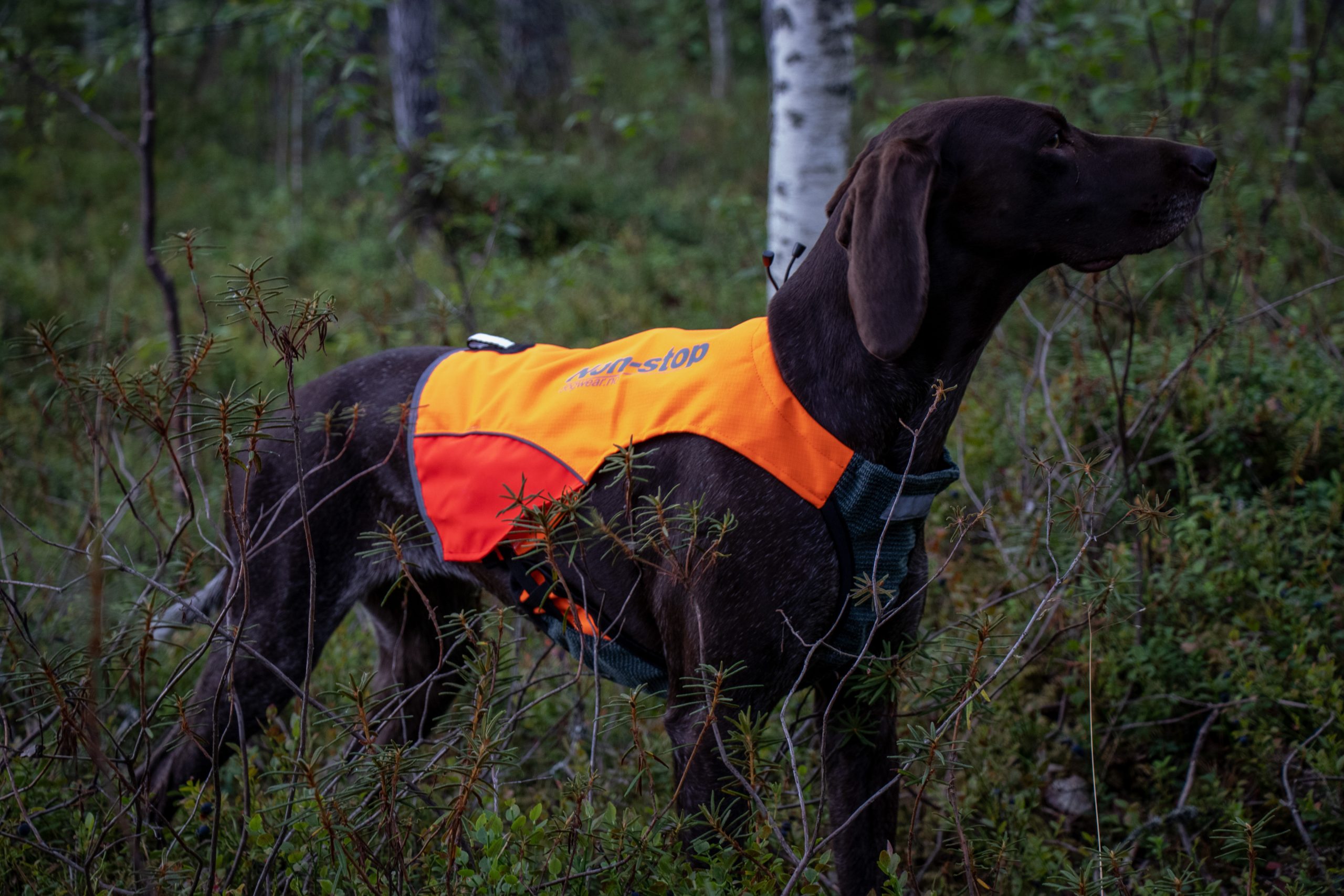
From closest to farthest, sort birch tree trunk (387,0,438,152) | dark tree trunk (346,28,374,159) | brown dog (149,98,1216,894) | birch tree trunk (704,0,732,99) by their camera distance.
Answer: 1. brown dog (149,98,1216,894)
2. dark tree trunk (346,28,374,159)
3. birch tree trunk (387,0,438,152)
4. birch tree trunk (704,0,732,99)

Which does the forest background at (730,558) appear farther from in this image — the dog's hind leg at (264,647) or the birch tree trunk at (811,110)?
the birch tree trunk at (811,110)

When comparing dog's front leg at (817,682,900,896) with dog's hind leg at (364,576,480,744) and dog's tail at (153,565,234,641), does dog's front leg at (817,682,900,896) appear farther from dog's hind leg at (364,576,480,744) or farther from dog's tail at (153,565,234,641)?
Result: dog's tail at (153,565,234,641)

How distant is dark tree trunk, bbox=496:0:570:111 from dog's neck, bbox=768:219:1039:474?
38.0ft

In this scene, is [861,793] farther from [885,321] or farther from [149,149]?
[149,149]

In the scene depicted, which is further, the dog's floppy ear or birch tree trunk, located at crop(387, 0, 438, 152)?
birch tree trunk, located at crop(387, 0, 438, 152)

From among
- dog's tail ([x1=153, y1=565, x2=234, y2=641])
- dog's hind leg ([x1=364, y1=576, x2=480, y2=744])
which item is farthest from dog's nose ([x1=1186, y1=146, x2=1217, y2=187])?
dog's tail ([x1=153, y1=565, x2=234, y2=641])

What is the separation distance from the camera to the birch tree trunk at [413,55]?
9.95 meters

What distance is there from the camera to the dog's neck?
2.18 metres

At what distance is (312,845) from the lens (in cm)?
204

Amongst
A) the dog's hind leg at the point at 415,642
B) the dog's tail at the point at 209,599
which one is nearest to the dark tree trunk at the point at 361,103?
the dog's tail at the point at 209,599

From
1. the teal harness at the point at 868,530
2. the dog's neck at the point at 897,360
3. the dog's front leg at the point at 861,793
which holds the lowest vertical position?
the dog's front leg at the point at 861,793

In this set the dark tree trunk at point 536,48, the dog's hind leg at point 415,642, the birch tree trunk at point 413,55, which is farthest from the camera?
the dark tree trunk at point 536,48

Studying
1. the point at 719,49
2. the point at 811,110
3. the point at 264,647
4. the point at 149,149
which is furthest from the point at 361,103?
the point at 719,49

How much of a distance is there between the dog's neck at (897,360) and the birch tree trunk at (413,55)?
28.4 feet
